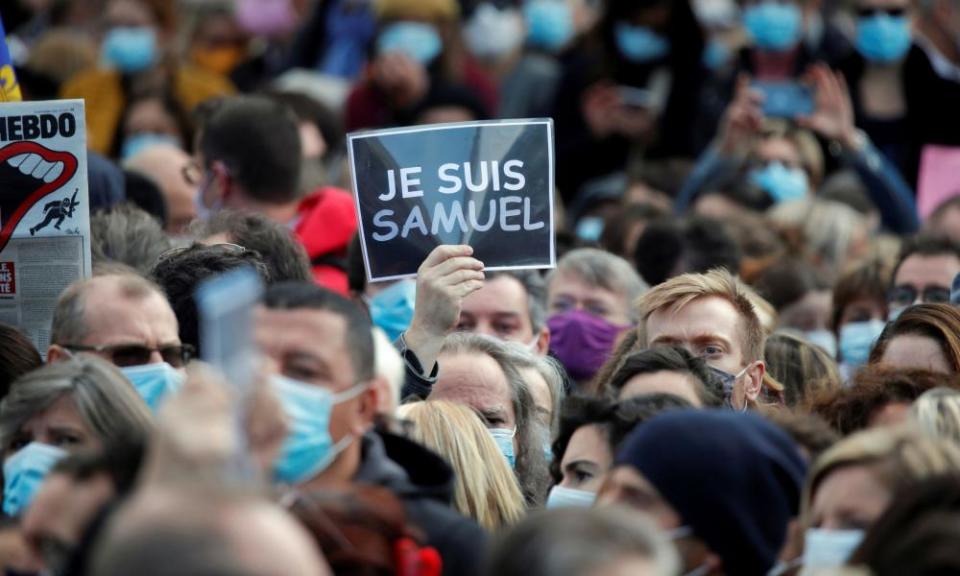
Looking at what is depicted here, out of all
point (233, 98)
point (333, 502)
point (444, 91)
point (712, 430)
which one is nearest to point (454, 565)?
point (333, 502)

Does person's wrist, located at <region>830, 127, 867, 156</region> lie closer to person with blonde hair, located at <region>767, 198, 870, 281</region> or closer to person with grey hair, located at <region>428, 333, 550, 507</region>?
person with blonde hair, located at <region>767, 198, 870, 281</region>

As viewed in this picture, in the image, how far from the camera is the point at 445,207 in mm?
6531

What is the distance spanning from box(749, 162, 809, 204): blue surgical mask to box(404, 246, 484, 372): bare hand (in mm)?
6072

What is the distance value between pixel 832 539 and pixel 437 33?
929 cm

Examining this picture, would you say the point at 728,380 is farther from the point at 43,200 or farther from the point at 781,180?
the point at 781,180

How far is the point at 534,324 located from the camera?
318 inches

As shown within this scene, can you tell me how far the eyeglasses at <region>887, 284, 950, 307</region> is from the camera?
8.38 m

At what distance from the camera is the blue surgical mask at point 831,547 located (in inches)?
177

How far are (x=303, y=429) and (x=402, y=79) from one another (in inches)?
327

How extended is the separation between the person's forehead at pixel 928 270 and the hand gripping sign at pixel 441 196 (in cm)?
254

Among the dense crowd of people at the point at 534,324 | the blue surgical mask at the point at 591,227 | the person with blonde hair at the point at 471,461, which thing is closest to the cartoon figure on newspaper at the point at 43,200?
the dense crowd of people at the point at 534,324

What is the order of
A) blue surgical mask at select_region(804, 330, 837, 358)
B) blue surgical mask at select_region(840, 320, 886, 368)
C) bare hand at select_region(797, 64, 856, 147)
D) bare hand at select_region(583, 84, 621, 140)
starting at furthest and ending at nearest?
bare hand at select_region(583, 84, 621, 140)
bare hand at select_region(797, 64, 856, 147)
blue surgical mask at select_region(804, 330, 837, 358)
blue surgical mask at select_region(840, 320, 886, 368)

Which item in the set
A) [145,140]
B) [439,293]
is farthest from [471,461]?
[145,140]

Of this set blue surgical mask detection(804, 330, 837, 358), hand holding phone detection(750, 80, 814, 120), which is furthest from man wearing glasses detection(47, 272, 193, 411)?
hand holding phone detection(750, 80, 814, 120)
